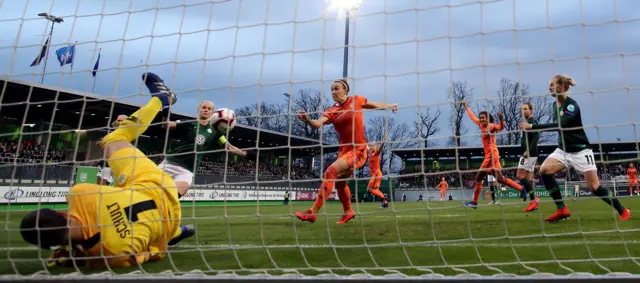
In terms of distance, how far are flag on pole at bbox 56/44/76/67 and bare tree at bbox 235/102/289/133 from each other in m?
1.87

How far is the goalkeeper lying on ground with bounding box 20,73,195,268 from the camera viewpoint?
3221 millimetres

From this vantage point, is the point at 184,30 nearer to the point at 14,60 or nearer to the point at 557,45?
the point at 14,60

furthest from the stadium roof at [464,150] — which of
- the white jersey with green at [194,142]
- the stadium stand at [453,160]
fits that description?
the white jersey with green at [194,142]

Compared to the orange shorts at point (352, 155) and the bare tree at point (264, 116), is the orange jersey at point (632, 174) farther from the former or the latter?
the bare tree at point (264, 116)

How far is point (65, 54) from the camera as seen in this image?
4652 mm

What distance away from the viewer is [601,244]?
13.8 feet

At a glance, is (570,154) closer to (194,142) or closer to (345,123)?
(345,123)

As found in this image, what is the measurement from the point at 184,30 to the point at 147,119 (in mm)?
945

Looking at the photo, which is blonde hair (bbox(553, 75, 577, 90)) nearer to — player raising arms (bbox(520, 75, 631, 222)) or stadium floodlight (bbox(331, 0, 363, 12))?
player raising arms (bbox(520, 75, 631, 222))

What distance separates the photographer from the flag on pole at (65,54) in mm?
4582

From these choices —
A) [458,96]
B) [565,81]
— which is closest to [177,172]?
[458,96]

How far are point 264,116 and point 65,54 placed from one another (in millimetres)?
2575

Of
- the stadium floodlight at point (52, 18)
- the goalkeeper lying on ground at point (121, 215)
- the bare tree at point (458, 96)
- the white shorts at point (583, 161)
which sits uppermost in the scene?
the stadium floodlight at point (52, 18)

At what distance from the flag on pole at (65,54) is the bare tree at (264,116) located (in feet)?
6.12
